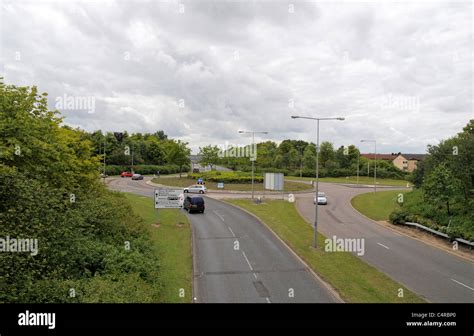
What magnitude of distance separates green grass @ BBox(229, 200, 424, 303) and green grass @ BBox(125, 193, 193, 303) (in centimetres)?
682

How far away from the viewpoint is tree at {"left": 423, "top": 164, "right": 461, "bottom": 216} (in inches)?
1132

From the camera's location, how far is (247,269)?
1719cm

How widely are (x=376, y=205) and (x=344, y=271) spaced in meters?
25.9

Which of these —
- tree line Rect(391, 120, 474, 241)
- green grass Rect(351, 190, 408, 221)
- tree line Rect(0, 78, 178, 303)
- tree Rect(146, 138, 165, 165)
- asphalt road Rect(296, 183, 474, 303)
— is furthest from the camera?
tree Rect(146, 138, 165, 165)

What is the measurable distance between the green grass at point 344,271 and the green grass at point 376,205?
433 inches

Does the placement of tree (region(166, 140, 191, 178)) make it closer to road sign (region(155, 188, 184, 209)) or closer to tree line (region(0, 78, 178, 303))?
road sign (region(155, 188, 184, 209))

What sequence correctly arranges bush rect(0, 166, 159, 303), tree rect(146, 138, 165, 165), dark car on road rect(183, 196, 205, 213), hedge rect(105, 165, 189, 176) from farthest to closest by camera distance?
1. tree rect(146, 138, 165, 165)
2. hedge rect(105, 165, 189, 176)
3. dark car on road rect(183, 196, 205, 213)
4. bush rect(0, 166, 159, 303)

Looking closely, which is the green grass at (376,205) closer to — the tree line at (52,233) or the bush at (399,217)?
the bush at (399,217)

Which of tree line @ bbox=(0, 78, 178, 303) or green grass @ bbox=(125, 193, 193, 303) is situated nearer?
tree line @ bbox=(0, 78, 178, 303)

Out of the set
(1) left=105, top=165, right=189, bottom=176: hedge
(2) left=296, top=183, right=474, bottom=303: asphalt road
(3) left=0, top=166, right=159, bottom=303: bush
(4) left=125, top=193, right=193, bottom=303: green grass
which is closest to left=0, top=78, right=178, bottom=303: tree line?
(3) left=0, top=166, right=159, bottom=303: bush

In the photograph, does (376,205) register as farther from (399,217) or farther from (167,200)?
(167,200)


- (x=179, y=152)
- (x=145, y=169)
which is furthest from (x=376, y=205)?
(x=145, y=169)

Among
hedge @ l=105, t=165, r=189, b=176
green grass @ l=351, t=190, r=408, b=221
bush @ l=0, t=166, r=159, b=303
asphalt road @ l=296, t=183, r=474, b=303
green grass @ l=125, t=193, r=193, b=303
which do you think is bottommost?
asphalt road @ l=296, t=183, r=474, b=303
